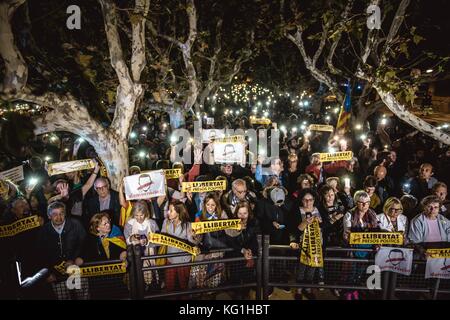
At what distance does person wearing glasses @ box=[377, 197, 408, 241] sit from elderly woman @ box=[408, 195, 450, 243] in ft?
0.53

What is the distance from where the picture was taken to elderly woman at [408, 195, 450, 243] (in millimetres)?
5051

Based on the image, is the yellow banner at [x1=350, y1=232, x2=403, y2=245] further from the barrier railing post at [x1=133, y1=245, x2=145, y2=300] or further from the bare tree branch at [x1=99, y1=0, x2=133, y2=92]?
the bare tree branch at [x1=99, y1=0, x2=133, y2=92]

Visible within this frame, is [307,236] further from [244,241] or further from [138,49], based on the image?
[138,49]

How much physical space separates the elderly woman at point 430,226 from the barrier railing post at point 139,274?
4.41 m

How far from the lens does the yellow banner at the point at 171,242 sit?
15.4 ft

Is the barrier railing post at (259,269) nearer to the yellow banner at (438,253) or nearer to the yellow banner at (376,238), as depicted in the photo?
the yellow banner at (376,238)

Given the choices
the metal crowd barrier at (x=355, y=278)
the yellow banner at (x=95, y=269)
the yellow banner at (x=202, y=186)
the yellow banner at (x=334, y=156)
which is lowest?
the metal crowd barrier at (x=355, y=278)

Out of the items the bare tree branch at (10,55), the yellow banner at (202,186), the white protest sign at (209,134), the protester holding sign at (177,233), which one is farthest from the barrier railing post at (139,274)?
the white protest sign at (209,134)

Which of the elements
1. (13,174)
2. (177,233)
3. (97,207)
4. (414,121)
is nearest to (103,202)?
(97,207)

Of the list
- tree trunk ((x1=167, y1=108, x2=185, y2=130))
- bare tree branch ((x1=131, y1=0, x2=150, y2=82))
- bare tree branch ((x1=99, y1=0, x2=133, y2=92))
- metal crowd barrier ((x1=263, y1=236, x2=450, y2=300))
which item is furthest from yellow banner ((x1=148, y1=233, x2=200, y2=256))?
tree trunk ((x1=167, y1=108, x2=185, y2=130))

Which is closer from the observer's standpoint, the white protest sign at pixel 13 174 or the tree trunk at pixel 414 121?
the white protest sign at pixel 13 174
